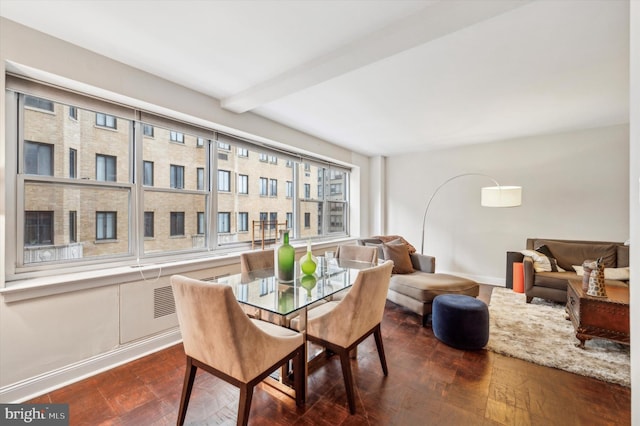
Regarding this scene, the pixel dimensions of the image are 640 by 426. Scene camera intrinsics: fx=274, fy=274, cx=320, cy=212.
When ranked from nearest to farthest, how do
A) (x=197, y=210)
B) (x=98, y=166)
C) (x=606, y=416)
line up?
(x=606, y=416)
(x=98, y=166)
(x=197, y=210)

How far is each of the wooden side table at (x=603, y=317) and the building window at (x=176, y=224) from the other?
3.99 m

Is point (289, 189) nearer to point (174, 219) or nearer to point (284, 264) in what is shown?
point (174, 219)

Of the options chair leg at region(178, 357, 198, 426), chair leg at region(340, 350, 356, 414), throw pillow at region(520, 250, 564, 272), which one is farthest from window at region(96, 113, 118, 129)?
throw pillow at region(520, 250, 564, 272)

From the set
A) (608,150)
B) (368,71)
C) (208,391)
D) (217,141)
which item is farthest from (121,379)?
(608,150)

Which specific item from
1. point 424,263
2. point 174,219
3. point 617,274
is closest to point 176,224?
point 174,219

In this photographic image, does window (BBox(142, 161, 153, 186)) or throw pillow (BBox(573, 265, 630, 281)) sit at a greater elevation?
window (BBox(142, 161, 153, 186))

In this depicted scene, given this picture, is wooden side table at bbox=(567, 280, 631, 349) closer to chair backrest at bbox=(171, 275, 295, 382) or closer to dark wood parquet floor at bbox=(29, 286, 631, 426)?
dark wood parquet floor at bbox=(29, 286, 631, 426)

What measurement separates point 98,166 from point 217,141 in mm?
1215

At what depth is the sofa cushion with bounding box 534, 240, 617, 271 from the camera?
3612 millimetres

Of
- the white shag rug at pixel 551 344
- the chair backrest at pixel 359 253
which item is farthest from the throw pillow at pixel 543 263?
the chair backrest at pixel 359 253

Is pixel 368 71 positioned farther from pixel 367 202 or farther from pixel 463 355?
pixel 367 202

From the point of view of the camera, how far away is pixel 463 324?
2521mm

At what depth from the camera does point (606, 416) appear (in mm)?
1722

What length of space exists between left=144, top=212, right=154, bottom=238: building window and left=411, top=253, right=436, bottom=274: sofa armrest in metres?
3.35
